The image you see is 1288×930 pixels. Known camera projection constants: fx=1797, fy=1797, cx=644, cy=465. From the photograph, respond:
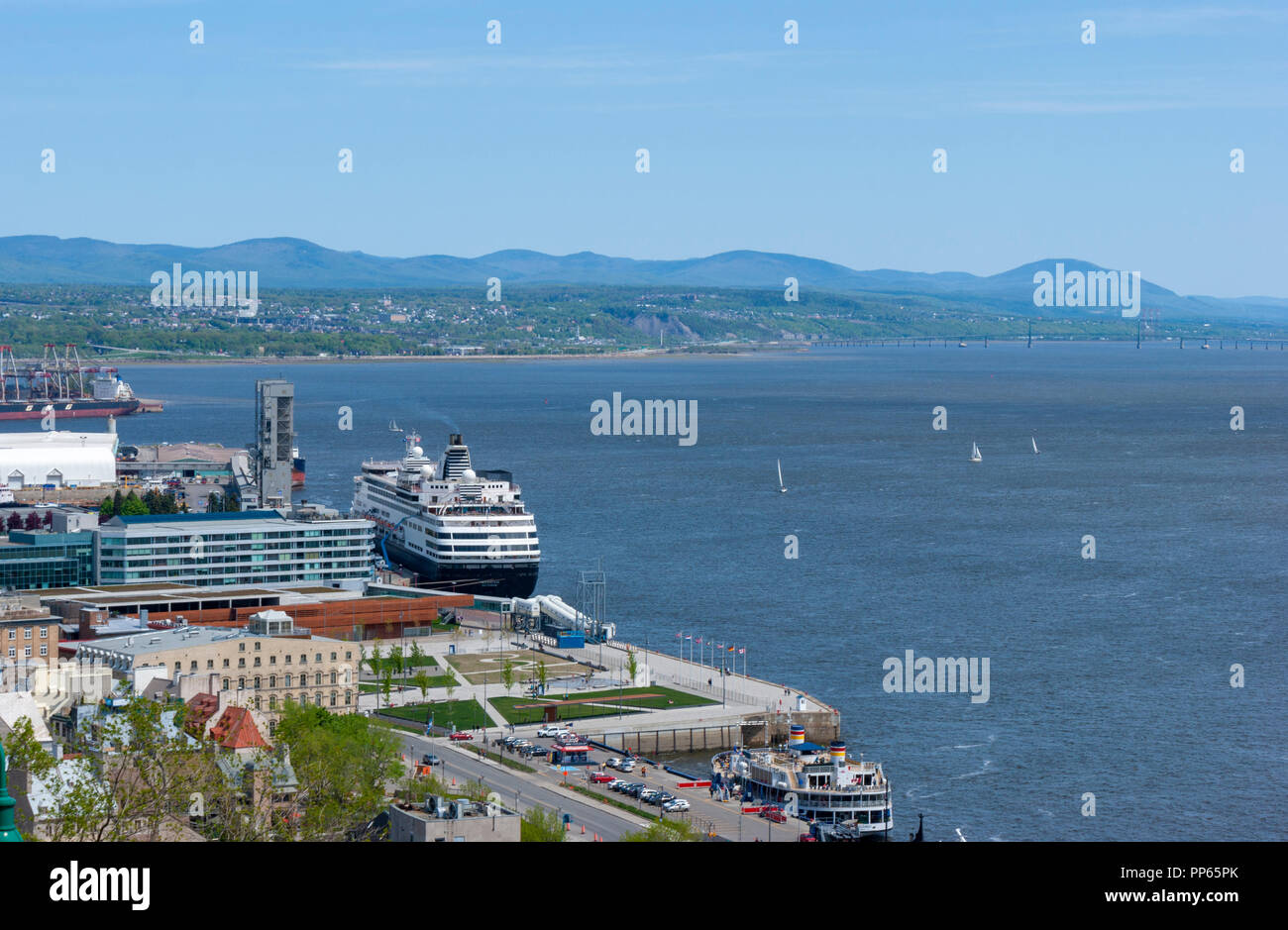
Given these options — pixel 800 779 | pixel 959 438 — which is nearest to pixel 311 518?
pixel 800 779

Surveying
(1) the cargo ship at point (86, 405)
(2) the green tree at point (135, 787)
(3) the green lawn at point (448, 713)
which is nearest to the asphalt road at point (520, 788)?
(3) the green lawn at point (448, 713)

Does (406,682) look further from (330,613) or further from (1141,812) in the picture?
(1141,812)

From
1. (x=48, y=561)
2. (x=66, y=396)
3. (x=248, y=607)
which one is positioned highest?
(x=66, y=396)

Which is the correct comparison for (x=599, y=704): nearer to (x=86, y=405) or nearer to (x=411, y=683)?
(x=411, y=683)

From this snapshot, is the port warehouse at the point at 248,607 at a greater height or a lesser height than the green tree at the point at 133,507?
lesser

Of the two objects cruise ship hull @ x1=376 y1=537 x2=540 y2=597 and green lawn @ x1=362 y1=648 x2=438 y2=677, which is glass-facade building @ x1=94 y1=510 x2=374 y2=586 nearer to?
cruise ship hull @ x1=376 y1=537 x2=540 y2=597

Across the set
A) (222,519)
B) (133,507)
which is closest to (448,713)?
(222,519)

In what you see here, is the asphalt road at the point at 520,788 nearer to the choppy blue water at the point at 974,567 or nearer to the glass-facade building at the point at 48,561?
the choppy blue water at the point at 974,567

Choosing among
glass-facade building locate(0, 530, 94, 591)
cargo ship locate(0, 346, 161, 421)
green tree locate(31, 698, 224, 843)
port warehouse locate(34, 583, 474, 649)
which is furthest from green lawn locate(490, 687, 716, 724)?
cargo ship locate(0, 346, 161, 421)
